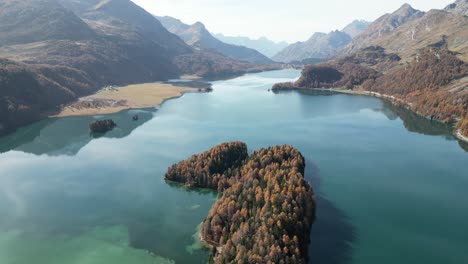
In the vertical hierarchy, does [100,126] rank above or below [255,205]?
below

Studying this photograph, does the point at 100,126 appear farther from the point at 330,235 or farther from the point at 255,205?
the point at 330,235

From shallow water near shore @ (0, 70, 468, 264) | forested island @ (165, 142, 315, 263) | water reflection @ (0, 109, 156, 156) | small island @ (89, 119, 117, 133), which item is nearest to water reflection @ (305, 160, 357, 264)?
shallow water near shore @ (0, 70, 468, 264)

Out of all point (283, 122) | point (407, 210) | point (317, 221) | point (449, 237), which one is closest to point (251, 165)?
point (317, 221)

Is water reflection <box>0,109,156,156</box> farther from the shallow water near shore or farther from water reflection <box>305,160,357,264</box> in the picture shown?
water reflection <box>305,160,357,264</box>

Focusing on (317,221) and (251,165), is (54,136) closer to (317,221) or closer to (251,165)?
(251,165)

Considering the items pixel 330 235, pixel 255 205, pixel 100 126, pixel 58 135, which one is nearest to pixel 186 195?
pixel 255 205

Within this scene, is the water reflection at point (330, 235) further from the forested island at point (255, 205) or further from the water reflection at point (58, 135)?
the water reflection at point (58, 135)
